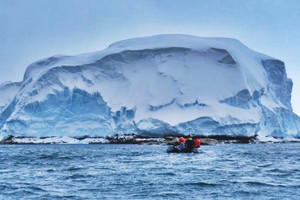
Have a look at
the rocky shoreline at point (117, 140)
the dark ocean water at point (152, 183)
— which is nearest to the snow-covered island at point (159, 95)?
the rocky shoreline at point (117, 140)

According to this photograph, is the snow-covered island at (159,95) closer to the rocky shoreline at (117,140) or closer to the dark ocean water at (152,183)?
the rocky shoreline at (117,140)

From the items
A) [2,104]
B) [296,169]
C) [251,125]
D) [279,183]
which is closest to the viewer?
[279,183]

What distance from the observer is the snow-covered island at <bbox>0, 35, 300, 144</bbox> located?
6494 centimetres

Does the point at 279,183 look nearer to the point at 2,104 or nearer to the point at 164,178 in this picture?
the point at 164,178

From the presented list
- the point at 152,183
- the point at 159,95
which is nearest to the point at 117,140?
the point at 159,95

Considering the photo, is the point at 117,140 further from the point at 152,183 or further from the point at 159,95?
the point at 152,183

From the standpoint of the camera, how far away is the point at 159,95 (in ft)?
232

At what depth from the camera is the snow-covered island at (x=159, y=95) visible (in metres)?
A: 64.9

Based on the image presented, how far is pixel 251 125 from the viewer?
64.8 metres

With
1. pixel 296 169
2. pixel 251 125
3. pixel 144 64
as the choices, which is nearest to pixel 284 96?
pixel 251 125

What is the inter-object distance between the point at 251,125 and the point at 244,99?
206 inches

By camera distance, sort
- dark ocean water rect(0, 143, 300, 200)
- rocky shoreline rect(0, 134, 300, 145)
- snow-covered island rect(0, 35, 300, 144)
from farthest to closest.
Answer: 1. snow-covered island rect(0, 35, 300, 144)
2. rocky shoreline rect(0, 134, 300, 145)
3. dark ocean water rect(0, 143, 300, 200)

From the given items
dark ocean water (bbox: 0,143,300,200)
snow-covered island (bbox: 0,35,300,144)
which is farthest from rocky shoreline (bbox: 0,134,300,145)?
dark ocean water (bbox: 0,143,300,200)

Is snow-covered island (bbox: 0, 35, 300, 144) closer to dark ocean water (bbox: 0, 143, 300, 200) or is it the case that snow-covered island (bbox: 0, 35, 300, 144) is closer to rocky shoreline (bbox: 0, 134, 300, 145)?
rocky shoreline (bbox: 0, 134, 300, 145)
